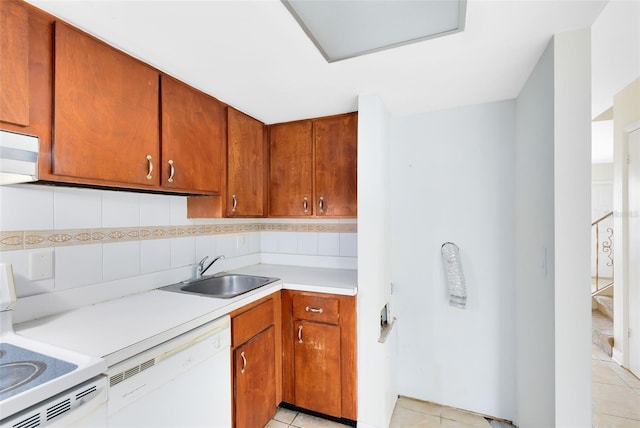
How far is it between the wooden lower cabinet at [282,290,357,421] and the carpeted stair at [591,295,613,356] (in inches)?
87.1

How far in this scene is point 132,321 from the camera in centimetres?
122

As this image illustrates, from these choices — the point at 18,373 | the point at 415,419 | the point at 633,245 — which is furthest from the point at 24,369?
the point at 633,245

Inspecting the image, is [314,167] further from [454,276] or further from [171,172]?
[454,276]

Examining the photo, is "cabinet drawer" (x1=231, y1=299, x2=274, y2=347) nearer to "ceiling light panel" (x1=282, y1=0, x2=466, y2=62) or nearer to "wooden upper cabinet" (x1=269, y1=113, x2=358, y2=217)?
"wooden upper cabinet" (x1=269, y1=113, x2=358, y2=217)

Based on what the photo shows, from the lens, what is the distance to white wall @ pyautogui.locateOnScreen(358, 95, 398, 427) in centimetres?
175

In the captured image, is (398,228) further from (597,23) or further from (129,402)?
(129,402)

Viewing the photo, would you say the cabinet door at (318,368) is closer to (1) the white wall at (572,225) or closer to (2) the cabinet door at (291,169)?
(2) the cabinet door at (291,169)

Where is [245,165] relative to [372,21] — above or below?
below

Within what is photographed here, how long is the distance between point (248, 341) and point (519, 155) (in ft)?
6.59

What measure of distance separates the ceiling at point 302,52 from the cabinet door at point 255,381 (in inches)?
59.2

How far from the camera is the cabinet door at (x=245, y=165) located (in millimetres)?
2008

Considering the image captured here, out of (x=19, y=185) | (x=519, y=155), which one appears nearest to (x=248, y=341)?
(x=19, y=185)

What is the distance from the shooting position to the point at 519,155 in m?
1.80

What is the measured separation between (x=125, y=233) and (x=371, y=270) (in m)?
1.45
